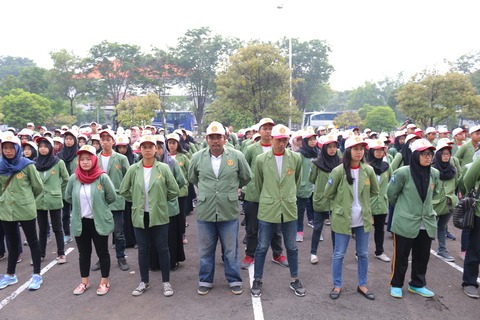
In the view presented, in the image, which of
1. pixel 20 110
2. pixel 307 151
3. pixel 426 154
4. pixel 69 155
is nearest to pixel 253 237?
pixel 307 151

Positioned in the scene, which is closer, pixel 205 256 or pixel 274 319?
pixel 274 319

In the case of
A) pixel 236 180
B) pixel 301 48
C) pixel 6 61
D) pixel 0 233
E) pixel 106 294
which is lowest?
pixel 106 294

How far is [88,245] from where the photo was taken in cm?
492

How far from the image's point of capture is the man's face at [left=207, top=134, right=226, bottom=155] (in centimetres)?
469

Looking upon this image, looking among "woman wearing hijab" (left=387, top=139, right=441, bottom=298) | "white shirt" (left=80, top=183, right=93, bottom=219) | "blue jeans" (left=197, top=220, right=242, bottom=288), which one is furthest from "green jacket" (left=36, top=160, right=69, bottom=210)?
"woman wearing hijab" (left=387, top=139, right=441, bottom=298)

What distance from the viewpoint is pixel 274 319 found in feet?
13.8

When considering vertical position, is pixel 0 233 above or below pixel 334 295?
above

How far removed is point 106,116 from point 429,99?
152 feet

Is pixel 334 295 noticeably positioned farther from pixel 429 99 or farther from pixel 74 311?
pixel 429 99

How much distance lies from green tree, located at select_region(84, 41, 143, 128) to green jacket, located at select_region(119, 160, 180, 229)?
32.5m

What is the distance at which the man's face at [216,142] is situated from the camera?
4.69 m

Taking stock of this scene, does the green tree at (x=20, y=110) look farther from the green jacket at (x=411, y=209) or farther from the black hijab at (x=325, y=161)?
the green jacket at (x=411, y=209)

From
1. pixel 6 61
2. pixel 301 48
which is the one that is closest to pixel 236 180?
pixel 301 48

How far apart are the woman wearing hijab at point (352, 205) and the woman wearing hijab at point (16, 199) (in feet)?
13.2
